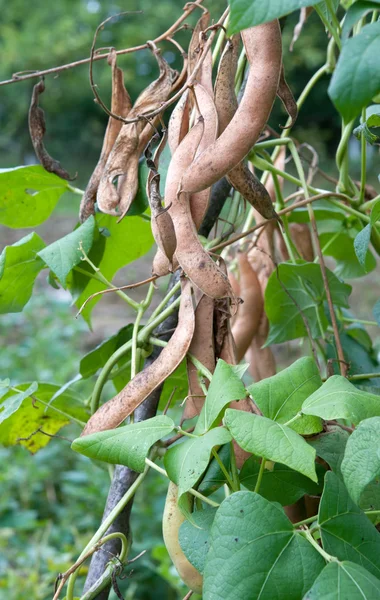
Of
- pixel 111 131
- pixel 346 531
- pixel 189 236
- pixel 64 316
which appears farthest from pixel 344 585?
pixel 64 316

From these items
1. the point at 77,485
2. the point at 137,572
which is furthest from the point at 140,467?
the point at 77,485

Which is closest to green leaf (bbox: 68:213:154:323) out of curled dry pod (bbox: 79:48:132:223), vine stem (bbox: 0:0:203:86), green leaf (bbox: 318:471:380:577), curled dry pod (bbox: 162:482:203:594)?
curled dry pod (bbox: 79:48:132:223)

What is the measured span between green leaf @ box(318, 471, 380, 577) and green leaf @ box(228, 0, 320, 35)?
0.87 ft

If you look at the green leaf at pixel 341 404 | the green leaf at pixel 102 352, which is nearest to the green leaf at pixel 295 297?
the green leaf at pixel 102 352

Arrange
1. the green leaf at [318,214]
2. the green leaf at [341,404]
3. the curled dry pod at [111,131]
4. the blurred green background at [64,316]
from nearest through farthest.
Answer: the green leaf at [341,404], the curled dry pod at [111,131], the green leaf at [318,214], the blurred green background at [64,316]

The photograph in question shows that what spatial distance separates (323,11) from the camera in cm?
55

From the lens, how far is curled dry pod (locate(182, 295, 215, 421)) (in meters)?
0.53

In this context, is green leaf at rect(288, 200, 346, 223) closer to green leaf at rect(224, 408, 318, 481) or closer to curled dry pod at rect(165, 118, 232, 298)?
curled dry pod at rect(165, 118, 232, 298)

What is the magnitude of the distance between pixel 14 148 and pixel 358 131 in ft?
26.0

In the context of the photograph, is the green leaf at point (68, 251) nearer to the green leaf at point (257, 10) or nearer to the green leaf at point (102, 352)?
the green leaf at point (102, 352)

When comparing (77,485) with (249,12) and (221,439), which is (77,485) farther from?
(249,12)

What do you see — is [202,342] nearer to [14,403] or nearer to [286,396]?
[286,396]

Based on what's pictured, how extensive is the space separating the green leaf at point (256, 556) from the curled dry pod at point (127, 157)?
1.04ft

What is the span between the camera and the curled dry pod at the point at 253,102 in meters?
0.48
